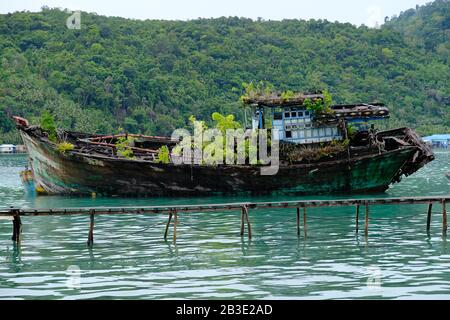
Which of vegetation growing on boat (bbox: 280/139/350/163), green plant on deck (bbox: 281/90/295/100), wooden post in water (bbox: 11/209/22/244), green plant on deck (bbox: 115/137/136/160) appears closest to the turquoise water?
wooden post in water (bbox: 11/209/22/244)

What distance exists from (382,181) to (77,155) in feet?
58.7

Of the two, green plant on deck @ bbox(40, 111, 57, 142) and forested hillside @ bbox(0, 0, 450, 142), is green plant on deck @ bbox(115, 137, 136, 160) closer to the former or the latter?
green plant on deck @ bbox(40, 111, 57, 142)

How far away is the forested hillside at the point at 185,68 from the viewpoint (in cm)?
13988

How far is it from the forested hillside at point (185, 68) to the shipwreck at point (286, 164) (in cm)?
7415

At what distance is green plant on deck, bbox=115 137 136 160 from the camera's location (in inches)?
2004

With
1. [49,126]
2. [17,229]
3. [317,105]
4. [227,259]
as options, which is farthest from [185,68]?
[227,259]

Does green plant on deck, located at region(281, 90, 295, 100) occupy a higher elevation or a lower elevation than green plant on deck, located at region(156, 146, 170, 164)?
higher

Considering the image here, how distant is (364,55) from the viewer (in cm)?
17500

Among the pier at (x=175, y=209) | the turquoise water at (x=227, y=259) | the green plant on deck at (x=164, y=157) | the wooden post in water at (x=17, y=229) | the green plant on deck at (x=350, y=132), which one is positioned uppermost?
the green plant on deck at (x=350, y=132)

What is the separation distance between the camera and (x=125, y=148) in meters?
55.1

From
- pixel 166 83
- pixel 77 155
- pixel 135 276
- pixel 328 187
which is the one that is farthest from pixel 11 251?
pixel 166 83

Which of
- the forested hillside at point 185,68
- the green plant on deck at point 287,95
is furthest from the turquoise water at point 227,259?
the forested hillside at point 185,68

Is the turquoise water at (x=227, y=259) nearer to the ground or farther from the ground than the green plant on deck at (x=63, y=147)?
nearer to the ground

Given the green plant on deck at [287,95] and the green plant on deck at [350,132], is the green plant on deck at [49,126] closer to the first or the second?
the green plant on deck at [287,95]
